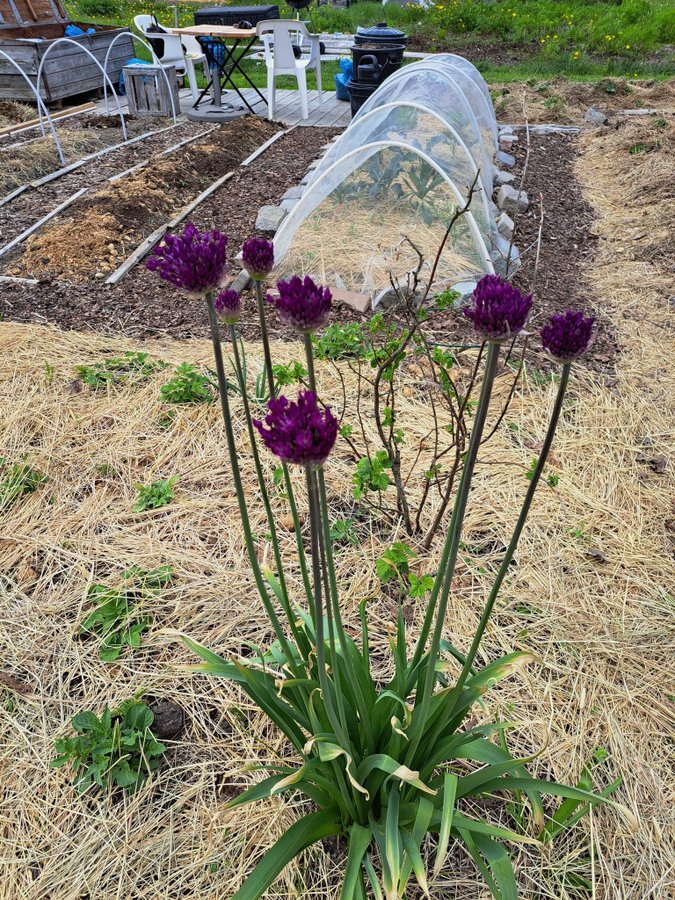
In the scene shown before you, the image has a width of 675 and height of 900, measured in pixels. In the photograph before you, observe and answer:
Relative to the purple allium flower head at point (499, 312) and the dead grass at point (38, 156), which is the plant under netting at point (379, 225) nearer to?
the purple allium flower head at point (499, 312)

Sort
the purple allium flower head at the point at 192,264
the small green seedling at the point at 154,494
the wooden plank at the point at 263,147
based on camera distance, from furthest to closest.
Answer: the wooden plank at the point at 263,147
the small green seedling at the point at 154,494
the purple allium flower head at the point at 192,264

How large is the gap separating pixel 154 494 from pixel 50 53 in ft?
29.6

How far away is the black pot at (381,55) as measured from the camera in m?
7.53

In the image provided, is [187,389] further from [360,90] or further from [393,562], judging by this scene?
[360,90]

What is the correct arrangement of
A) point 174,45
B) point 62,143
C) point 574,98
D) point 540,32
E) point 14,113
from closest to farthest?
point 62,143 → point 14,113 → point 174,45 → point 574,98 → point 540,32

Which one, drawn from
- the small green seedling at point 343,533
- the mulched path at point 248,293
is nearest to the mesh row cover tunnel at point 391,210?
the mulched path at point 248,293

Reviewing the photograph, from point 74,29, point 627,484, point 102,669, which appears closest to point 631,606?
point 627,484

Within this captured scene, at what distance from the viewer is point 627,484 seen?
107 inches

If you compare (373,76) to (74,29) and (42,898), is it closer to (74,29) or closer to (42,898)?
(74,29)

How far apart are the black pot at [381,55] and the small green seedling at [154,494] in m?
7.08

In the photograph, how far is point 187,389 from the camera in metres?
3.16

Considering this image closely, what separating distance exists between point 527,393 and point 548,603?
1.37 m

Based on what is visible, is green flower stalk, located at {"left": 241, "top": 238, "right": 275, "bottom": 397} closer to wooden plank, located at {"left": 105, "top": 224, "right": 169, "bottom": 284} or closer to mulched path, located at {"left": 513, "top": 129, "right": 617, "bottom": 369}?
mulched path, located at {"left": 513, "top": 129, "right": 617, "bottom": 369}

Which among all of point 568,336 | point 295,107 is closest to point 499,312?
point 568,336
